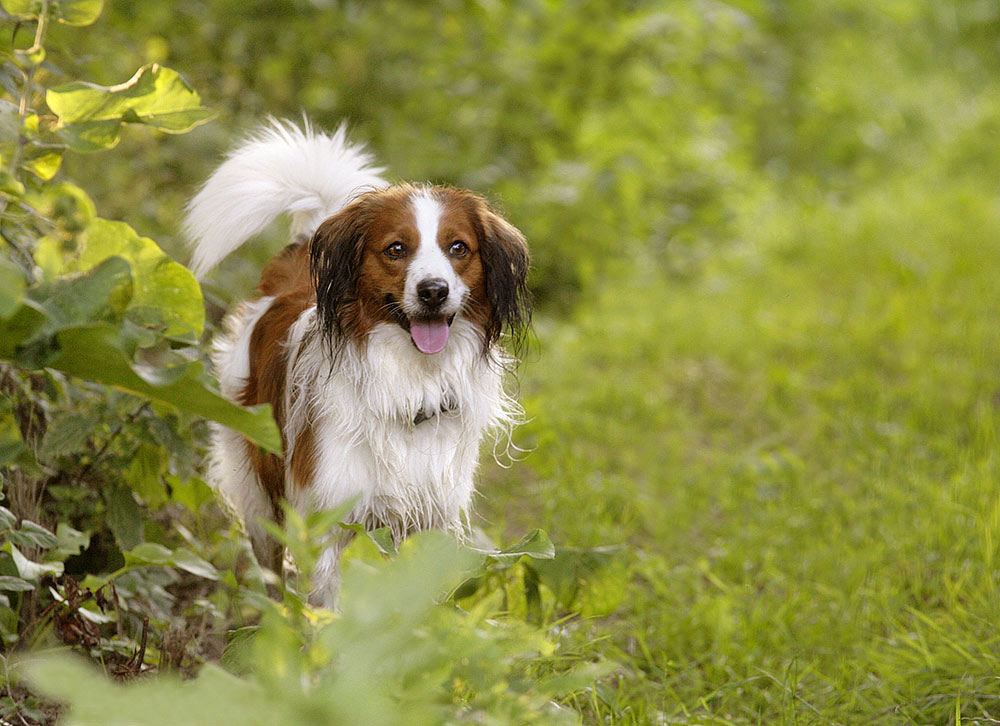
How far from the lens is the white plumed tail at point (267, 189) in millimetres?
3104

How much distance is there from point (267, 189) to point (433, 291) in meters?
0.82

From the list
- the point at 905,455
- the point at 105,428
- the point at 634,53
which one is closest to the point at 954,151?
the point at 634,53

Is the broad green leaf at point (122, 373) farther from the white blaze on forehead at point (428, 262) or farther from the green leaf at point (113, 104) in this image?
the white blaze on forehead at point (428, 262)

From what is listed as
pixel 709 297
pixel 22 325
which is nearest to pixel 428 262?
pixel 22 325

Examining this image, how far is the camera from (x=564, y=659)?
2719mm

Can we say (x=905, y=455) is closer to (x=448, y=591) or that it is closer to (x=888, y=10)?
(x=448, y=591)

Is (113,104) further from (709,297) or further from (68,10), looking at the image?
(709,297)

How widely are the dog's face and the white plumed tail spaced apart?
1.34ft

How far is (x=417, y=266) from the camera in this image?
2.60 metres

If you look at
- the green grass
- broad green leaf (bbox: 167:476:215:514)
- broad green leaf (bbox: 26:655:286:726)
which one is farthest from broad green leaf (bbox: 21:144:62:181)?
the green grass

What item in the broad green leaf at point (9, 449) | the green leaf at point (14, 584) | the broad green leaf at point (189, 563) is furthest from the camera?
the broad green leaf at point (189, 563)

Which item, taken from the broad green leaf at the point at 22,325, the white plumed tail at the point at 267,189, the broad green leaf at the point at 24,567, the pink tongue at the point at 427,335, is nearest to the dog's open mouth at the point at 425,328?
the pink tongue at the point at 427,335

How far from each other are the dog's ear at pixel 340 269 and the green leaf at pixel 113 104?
704 millimetres

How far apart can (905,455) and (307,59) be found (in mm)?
3613
